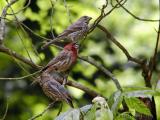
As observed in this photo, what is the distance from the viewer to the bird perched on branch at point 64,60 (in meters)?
3.19

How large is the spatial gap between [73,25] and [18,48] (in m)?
2.57

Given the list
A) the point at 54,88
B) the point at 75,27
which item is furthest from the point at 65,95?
the point at 75,27

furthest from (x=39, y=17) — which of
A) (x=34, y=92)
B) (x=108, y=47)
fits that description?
(x=108, y=47)

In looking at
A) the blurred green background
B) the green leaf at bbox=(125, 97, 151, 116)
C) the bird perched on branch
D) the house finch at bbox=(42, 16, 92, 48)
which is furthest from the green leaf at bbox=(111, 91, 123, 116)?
the blurred green background

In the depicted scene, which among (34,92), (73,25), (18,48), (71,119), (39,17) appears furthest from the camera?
(18,48)

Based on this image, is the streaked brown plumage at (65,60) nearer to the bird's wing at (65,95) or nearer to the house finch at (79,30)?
the bird's wing at (65,95)

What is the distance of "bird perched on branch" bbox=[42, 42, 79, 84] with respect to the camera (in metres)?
3.19

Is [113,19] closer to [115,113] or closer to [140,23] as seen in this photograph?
[140,23]

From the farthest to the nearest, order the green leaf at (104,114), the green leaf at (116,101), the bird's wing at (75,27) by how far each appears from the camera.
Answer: the bird's wing at (75,27), the green leaf at (116,101), the green leaf at (104,114)

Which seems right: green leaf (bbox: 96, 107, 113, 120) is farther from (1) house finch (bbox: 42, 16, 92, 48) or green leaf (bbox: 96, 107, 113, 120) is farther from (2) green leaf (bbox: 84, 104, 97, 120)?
(1) house finch (bbox: 42, 16, 92, 48)

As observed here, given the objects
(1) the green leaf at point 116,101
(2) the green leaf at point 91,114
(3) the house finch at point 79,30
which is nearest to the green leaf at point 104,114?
(2) the green leaf at point 91,114

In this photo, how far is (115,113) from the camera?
268 cm

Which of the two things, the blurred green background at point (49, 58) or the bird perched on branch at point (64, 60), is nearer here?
the bird perched on branch at point (64, 60)

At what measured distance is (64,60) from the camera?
320 cm
